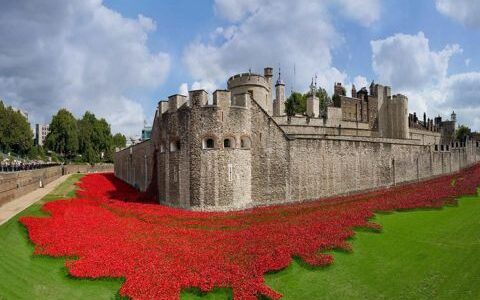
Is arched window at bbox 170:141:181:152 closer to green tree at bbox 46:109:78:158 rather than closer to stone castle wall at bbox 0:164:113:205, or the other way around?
stone castle wall at bbox 0:164:113:205

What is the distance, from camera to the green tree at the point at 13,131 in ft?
267

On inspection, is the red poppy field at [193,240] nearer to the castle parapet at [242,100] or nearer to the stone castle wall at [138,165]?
the castle parapet at [242,100]

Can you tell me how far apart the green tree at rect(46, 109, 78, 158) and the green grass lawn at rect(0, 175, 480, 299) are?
2746 inches

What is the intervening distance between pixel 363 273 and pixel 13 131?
90.9 meters

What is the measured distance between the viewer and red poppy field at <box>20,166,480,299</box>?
41.8ft

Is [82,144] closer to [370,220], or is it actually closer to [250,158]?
[250,158]

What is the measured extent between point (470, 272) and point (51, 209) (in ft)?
79.5

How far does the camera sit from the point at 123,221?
21578 mm

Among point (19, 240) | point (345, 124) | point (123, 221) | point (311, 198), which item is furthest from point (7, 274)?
point (345, 124)

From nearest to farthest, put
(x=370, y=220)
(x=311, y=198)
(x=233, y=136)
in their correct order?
1. (x=370, y=220)
2. (x=233, y=136)
3. (x=311, y=198)

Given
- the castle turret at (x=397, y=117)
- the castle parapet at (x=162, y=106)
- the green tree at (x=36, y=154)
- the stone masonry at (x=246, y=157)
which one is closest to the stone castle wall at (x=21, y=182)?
the stone masonry at (x=246, y=157)

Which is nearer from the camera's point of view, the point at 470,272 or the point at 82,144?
the point at 470,272

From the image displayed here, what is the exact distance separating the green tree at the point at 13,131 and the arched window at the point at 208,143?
2974 inches

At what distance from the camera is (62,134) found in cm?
8188
